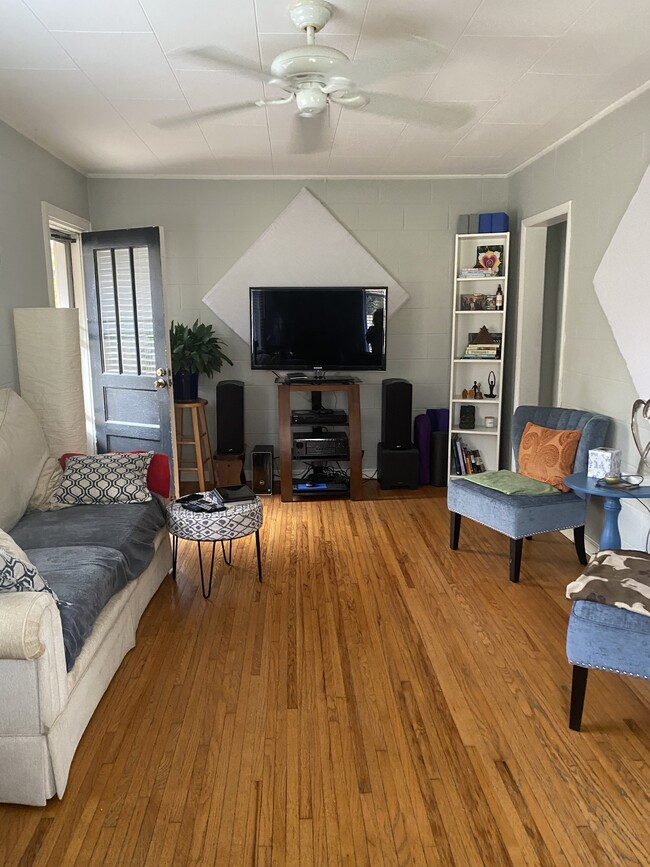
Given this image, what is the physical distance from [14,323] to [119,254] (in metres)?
1.14

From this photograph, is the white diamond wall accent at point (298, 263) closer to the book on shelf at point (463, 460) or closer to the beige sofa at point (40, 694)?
the book on shelf at point (463, 460)

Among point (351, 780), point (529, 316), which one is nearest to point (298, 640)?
point (351, 780)

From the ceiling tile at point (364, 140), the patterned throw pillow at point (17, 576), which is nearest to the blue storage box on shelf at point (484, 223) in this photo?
the ceiling tile at point (364, 140)

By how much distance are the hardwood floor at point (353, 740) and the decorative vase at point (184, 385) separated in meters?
2.01

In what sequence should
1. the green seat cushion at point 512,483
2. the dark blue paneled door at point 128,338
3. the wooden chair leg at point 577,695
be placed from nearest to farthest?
the wooden chair leg at point 577,695, the green seat cushion at point 512,483, the dark blue paneled door at point 128,338

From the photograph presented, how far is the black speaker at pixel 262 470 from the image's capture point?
5.23 meters

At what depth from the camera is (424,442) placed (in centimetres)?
538

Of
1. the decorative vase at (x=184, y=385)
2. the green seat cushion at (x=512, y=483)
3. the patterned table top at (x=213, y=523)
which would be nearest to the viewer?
the patterned table top at (x=213, y=523)

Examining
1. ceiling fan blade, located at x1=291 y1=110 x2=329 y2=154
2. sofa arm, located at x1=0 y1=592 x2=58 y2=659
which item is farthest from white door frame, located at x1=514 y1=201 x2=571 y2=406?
sofa arm, located at x1=0 y1=592 x2=58 y2=659

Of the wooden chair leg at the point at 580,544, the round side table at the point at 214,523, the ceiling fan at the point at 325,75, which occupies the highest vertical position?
the ceiling fan at the point at 325,75

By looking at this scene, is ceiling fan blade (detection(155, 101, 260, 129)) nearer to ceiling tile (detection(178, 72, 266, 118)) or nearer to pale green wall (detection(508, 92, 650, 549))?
ceiling tile (detection(178, 72, 266, 118))

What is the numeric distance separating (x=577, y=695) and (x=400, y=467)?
3.09 meters

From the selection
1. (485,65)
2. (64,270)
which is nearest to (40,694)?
(485,65)

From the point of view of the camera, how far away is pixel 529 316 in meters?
4.96
